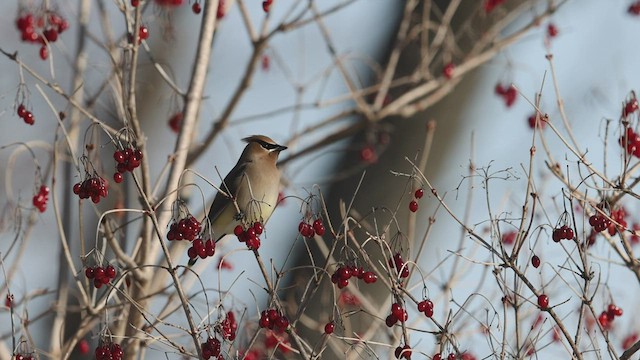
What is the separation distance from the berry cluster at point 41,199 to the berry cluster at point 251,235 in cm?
133

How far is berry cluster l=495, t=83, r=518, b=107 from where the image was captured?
24.7 ft

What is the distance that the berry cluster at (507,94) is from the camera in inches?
296

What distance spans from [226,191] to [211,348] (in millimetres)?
2106

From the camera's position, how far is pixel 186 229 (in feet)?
13.1

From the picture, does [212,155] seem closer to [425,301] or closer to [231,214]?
[231,214]

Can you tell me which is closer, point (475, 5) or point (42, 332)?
point (475, 5)

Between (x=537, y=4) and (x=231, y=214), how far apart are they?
271cm

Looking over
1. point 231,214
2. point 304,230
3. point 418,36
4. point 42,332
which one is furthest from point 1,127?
point 304,230

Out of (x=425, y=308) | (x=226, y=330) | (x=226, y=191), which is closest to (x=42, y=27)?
(x=226, y=191)

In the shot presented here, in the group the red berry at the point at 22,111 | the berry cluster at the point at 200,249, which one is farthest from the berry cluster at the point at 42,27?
the berry cluster at the point at 200,249

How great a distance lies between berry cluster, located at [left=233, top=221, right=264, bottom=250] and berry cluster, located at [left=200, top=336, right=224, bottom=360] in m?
0.46

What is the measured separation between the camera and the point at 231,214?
237 inches

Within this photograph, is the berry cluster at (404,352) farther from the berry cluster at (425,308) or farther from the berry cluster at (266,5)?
the berry cluster at (266,5)

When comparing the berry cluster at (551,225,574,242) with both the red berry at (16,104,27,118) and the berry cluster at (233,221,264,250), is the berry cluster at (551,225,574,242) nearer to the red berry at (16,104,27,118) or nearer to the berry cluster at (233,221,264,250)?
the berry cluster at (233,221,264,250)
